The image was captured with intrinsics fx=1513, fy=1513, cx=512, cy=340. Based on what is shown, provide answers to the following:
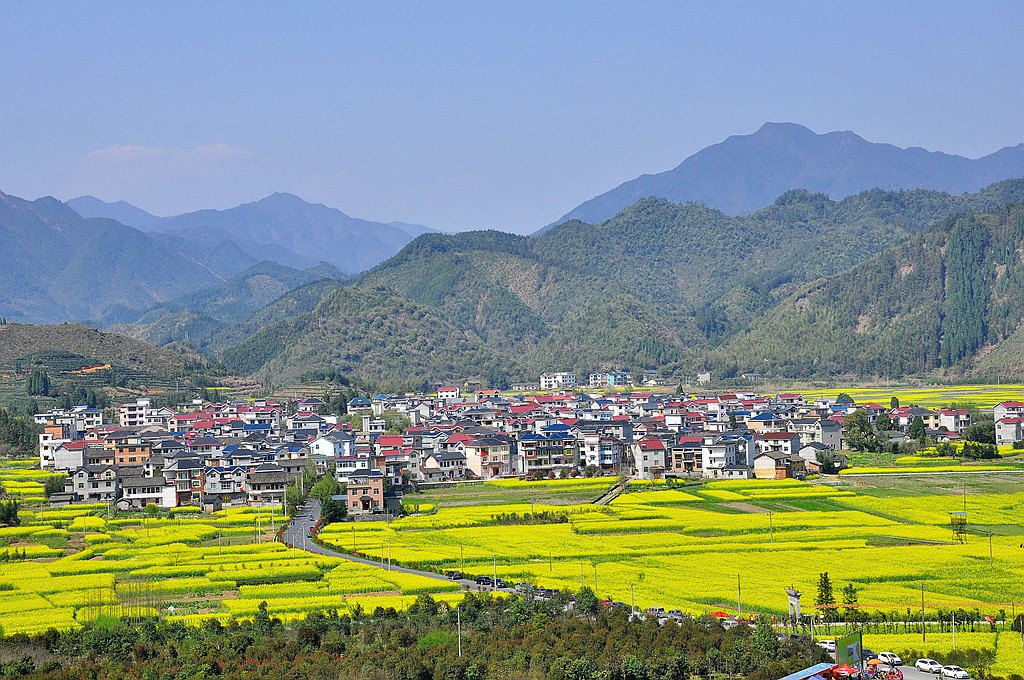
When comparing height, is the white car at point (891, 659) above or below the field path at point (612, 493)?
below

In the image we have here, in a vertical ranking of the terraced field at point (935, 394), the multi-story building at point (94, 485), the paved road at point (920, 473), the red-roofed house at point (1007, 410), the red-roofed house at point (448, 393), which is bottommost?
A: the paved road at point (920, 473)

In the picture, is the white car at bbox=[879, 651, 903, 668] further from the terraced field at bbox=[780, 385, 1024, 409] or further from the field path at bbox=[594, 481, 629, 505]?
the terraced field at bbox=[780, 385, 1024, 409]

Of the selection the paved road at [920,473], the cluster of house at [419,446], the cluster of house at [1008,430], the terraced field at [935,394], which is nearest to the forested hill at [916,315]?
the terraced field at [935,394]

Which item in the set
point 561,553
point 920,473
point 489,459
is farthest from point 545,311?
point 561,553

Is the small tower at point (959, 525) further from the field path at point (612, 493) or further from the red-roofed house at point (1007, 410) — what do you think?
the red-roofed house at point (1007, 410)

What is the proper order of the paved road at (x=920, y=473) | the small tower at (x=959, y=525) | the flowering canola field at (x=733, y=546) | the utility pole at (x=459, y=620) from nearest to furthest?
the utility pole at (x=459, y=620)
the flowering canola field at (x=733, y=546)
the small tower at (x=959, y=525)
the paved road at (x=920, y=473)

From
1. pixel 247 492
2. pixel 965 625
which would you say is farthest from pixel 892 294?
pixel 965 625

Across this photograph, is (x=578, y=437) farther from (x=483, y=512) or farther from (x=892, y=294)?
(x=892, y=294)
